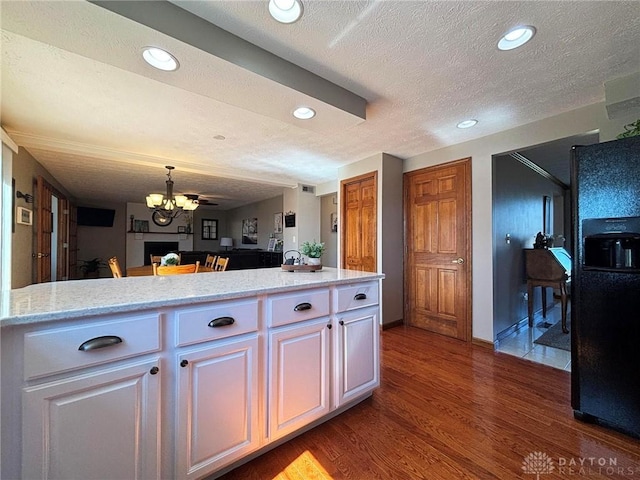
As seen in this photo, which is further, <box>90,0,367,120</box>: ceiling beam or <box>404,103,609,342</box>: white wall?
<box>404,103,609,342</box>: white wall

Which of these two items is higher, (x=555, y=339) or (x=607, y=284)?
(x=607, y=284)

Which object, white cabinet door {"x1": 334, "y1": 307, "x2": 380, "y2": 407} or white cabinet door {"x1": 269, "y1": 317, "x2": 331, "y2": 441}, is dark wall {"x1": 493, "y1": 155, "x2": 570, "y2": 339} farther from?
white cabinet door {"x1": 269, "y1": 317, "x2": 331, "y2": 441}

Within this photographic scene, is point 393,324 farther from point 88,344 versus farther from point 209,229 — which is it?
point 209,229

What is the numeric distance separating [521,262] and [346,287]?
3.15m

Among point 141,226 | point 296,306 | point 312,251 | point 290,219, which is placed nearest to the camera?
point 296,306

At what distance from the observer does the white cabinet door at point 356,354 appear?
1681 millimetres

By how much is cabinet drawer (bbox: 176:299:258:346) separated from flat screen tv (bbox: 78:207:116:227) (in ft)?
29.1

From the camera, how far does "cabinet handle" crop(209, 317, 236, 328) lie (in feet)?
3.98

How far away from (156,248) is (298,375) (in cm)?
887

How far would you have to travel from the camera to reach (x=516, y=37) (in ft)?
5.07

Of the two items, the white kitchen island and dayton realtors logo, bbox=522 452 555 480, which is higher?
the white kitchen island

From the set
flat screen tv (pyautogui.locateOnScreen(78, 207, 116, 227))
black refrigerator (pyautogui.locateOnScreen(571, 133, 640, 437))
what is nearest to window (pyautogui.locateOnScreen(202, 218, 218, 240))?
flat screen tv (pyautogui.locateOnScreen(78, 207, 116, 227))

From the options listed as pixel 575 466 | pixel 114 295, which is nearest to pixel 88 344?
pixel 114 295

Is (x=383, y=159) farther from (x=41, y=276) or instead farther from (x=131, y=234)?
(x=131, y=234)
